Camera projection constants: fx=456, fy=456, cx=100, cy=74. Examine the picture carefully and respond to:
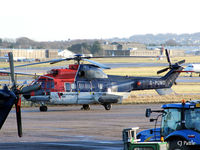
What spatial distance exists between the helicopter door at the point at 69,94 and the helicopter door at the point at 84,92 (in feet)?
1.21

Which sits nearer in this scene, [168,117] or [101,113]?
[168,117]

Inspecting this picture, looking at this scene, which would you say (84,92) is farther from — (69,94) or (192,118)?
(192,118)

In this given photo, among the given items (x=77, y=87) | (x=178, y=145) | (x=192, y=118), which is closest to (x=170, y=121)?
(x=192, y=118)

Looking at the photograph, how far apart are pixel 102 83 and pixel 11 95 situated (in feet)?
60.3

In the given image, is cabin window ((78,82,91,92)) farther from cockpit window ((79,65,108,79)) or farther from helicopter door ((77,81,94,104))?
cockpit window ((79,65,108,79))

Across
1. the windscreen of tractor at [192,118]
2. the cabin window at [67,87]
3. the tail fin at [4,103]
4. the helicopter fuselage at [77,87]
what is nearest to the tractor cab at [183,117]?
the windscreen of tractor at [192,118]

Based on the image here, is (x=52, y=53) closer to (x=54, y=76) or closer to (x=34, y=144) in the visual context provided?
(x=54, y=76)

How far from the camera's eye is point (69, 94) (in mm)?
32781

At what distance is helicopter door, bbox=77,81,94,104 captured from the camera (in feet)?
108

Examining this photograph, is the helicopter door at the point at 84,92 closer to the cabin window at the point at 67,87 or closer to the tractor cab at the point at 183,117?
the cabin window at the point at 67,87

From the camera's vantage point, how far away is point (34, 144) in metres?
19.6

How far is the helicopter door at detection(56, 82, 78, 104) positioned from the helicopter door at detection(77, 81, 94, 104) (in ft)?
1.21

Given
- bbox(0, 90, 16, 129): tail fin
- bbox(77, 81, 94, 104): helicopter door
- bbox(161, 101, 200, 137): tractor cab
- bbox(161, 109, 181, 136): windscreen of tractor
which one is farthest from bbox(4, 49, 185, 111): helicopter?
bbox(161, 101, 200, 137): tractor cab

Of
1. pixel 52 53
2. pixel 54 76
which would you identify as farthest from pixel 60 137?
pixel 52 53
